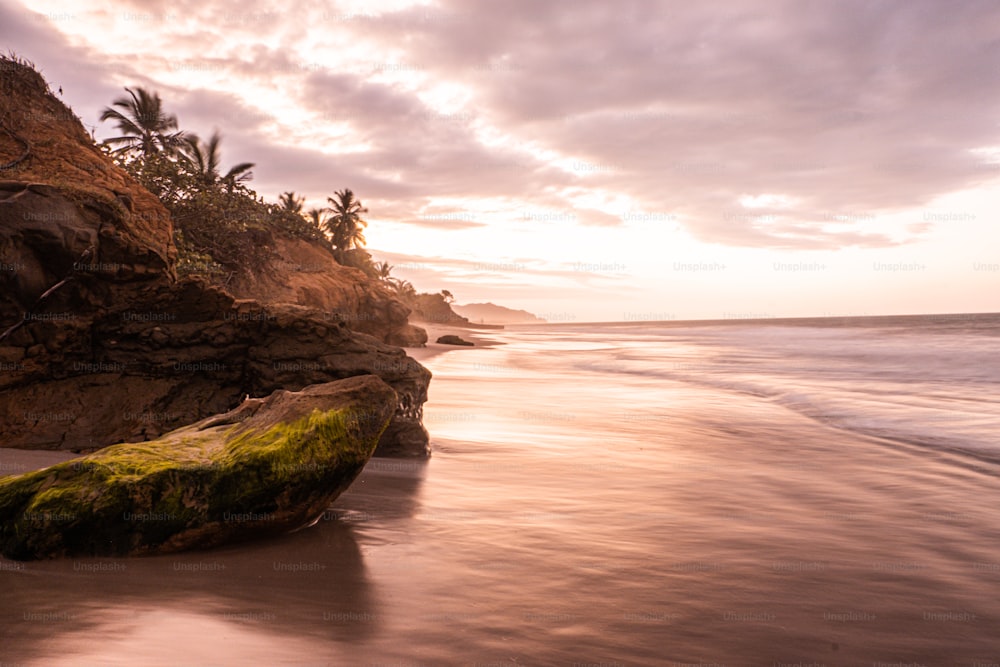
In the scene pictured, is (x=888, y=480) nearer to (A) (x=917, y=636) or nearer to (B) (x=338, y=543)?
(A) (x=917, y=636)

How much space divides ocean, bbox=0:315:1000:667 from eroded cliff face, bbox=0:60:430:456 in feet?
3.04

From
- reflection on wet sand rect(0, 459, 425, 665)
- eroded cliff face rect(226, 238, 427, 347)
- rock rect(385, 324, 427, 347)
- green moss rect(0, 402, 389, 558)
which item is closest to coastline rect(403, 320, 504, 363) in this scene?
rock rect(385, 324, 427, 347)

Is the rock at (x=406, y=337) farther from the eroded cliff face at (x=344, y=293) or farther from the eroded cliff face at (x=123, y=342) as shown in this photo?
the eroded cliff face at (x=123, y=342)

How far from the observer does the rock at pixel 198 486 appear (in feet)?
12.3

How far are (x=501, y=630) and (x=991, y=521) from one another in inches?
195

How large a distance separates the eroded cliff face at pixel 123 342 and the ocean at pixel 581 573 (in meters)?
0.93

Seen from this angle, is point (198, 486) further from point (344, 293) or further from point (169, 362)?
point (344, 293)

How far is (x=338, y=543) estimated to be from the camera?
4363 mm

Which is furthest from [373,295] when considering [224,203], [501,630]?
[501,630]

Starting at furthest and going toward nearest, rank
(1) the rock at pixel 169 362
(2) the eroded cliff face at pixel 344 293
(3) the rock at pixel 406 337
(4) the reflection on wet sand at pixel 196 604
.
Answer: (3) the rock at pixel 406 337
(2) the eroded cliff face at pixel 344 293
(1) the rock at pixel 169 362
(4) the reflection on wet sand at pixel 196 604

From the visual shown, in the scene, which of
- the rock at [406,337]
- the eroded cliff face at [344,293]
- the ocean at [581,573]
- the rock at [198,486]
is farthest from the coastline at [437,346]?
the rock at [198,486]

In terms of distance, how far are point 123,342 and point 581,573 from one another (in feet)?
21.4

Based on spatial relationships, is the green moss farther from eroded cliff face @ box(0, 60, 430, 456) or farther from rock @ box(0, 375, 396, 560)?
eroded cliff face @ box(0, 60, 430, 456)

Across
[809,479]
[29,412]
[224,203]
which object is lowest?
[809,479]
